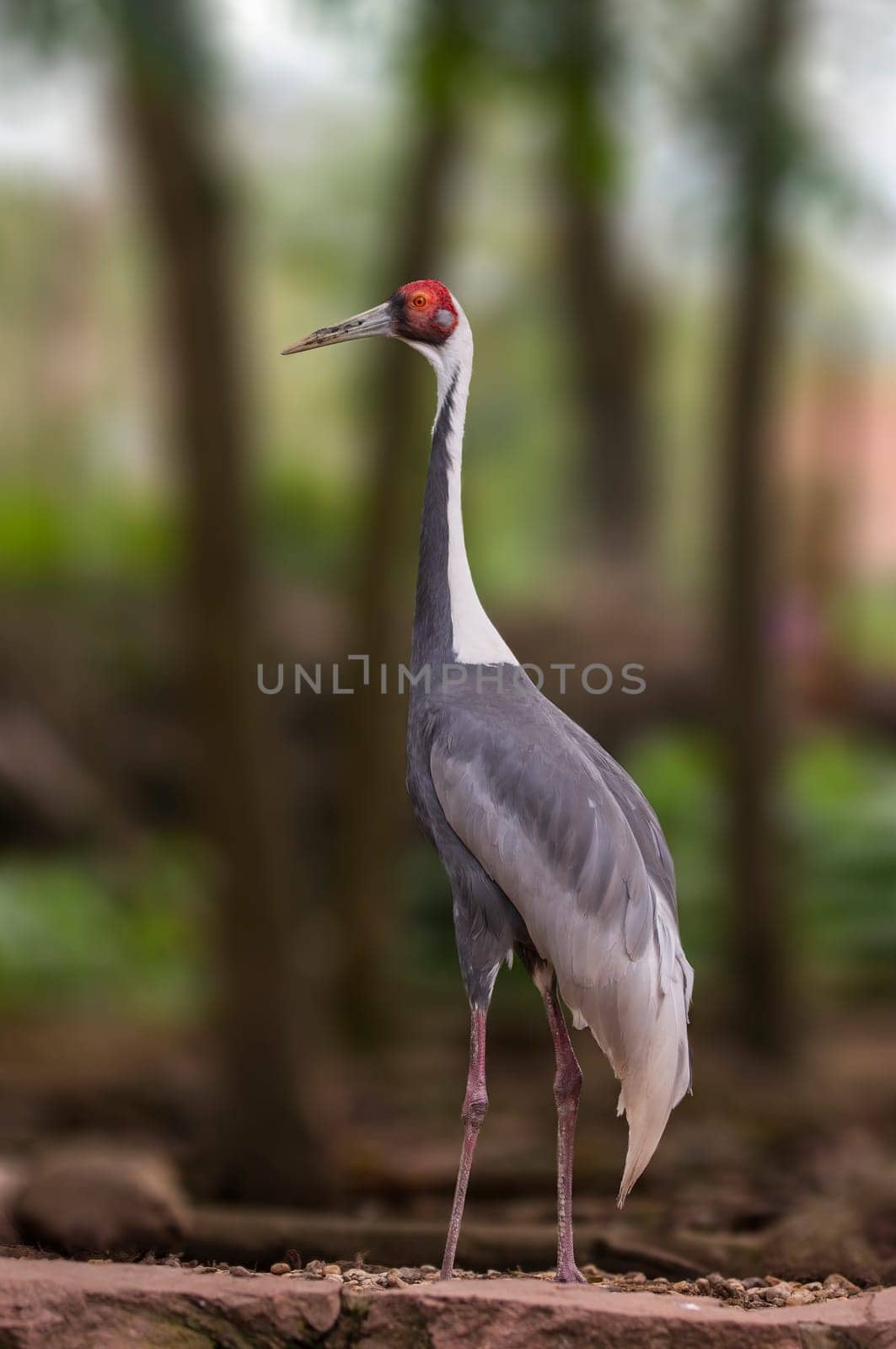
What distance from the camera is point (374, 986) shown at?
944 centimetres

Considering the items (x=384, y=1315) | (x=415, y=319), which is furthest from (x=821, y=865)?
(x=415, y=319)

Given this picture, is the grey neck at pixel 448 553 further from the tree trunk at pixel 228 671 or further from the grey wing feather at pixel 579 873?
the tree trunk at pixel 228 671

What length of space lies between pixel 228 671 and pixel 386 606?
179 cm

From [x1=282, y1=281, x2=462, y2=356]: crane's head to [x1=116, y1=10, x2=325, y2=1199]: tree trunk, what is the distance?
14.3 ft

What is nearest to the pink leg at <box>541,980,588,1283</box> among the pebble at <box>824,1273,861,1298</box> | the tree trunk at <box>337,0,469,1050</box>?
the pebble at <box>824,1273,861,1298</box>

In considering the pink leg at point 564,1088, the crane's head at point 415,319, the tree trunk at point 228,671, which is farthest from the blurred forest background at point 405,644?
the crane's head at point 415,319

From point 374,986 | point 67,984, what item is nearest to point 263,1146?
point 374,986

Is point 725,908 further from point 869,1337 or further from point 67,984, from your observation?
point 869,1337

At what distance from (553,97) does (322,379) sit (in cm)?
1455

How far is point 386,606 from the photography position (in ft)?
28.6

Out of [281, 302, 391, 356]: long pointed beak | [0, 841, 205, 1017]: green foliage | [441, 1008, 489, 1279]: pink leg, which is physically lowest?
[0, 841, 205, 1017]: green foliage

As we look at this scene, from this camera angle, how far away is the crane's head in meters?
2.86

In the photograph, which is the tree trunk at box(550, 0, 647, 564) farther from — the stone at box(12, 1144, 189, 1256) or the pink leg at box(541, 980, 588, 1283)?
the pink leg at box(541, 980, 588, 1283)

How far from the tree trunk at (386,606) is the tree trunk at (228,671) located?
1.29m
